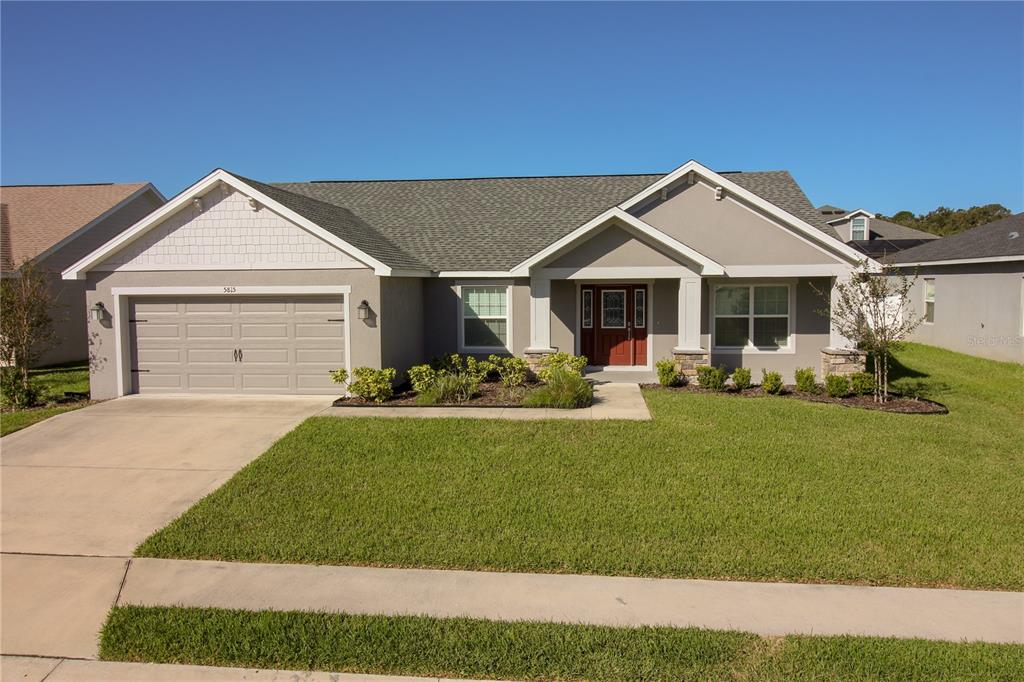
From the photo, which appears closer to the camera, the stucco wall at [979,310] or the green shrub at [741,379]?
the green shrub at [741,379]

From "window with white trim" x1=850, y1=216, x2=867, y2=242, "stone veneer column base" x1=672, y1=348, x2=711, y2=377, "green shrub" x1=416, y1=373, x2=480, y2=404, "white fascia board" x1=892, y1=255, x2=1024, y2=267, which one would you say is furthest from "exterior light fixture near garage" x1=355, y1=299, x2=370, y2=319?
"window with white trim" x1=850, y1=216, x2=867, y2=242

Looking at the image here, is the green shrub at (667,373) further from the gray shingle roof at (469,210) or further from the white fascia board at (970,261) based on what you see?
the white fascia board at (970,261)

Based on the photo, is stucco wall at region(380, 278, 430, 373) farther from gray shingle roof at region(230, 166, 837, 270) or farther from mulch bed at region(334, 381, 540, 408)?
mulch bed at region(334, 381, 540, 408)

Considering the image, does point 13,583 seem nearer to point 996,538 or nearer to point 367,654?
point 367,654

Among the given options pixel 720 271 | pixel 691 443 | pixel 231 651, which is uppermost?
pixel 720 271

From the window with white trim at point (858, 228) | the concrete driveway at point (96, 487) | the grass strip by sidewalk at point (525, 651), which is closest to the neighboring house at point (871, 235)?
the window with white trim at point (858, 228)

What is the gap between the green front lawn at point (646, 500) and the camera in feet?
22.3

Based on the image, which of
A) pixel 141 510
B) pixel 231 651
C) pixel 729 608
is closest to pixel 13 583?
pixel 141 510

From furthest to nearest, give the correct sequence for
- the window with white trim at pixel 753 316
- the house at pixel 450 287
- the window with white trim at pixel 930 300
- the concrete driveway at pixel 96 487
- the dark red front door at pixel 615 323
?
1. the window with white trim at pixel 930 300
2. the dark red front door at pixel 615 323
3. the window with white trim at pixel 753 316
4. the house at pixel 450 287
5. the concrete driveway at pixel 96 487

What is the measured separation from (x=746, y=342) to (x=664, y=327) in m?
2.03

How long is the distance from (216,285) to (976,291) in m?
22.1

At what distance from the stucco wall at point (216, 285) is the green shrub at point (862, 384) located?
972 centimetres

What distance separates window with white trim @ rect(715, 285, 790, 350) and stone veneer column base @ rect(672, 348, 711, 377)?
1.80m

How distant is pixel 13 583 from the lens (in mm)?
6652
